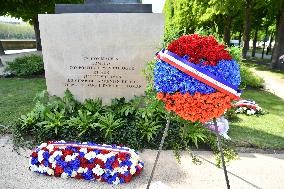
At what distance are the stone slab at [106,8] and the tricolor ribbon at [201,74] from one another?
146 inches

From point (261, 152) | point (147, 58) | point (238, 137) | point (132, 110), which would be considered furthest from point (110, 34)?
point (261, 152)

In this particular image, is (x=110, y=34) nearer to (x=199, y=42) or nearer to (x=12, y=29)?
(x=199, y=42)

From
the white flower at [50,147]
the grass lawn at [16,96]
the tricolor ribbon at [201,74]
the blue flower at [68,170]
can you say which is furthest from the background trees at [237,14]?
the grass lawn at [16,96]

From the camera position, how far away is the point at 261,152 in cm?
619

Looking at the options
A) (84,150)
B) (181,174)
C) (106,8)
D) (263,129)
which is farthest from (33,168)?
(263,129)

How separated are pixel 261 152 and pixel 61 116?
406 centimetres

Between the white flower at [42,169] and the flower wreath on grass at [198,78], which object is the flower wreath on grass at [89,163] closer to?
the white flower at [42,169]

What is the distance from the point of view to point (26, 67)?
1438cm

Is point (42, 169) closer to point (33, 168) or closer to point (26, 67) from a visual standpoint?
point (33, 168)

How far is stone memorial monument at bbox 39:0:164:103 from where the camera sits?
7.04 m

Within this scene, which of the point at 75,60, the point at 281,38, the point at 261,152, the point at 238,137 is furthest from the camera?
the point at 281,38

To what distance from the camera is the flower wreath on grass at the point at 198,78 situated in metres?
3.61

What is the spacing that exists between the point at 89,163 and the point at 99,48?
311 cm

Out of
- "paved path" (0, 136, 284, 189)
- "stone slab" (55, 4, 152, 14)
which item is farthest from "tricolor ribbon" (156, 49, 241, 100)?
"stone slab" (55, 4, 152, 14)
